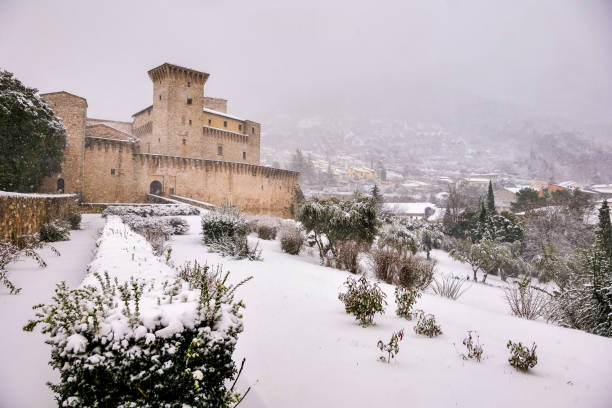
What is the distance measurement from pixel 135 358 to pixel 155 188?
29.4 m

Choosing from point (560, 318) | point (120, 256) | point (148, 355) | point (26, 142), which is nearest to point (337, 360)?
A: point (148, 355)

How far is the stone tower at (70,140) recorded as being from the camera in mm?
23672

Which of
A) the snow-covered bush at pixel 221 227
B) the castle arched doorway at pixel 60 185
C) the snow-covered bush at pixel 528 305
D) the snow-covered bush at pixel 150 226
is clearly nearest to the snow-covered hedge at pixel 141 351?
the snow-covered bush at pixel 528 305

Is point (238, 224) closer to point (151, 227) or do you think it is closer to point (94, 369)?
point (151, 227)

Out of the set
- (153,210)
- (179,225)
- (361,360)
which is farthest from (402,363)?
(153,210)

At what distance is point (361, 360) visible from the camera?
335cm

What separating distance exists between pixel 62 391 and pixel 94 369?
0.28 metres

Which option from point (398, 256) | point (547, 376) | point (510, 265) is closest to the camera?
point (547, 376)

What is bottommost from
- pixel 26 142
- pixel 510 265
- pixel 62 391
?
pixel 510 265

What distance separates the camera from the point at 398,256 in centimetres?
856

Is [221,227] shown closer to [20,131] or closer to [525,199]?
[20,131]

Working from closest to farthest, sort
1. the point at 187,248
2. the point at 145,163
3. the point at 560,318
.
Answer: the point at 560,318 → the point at 187,248 → the point at 145,163

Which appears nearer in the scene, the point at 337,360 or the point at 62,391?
the point at 62,391

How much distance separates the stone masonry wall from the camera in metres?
6.75
